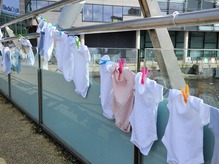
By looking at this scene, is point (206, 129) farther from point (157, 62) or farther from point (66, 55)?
point (66, 55)

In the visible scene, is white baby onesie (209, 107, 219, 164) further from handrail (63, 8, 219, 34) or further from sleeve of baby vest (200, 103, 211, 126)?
handrail (63, 8, 219, 34)

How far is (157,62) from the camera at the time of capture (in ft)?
7.02

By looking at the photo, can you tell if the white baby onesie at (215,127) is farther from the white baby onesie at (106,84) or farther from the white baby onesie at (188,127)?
the white baby onesie at (106,84)

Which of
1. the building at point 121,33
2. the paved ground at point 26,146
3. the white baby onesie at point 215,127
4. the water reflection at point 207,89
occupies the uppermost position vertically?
the building at point 121,33

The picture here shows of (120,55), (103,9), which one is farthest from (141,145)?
(103,9)

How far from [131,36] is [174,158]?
2648cm

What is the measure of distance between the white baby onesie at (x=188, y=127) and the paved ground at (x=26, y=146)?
2019 mm

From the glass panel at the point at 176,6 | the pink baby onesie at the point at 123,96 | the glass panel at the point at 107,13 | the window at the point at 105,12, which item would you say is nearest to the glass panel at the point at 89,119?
the pink baby onesie at the point at 123,96

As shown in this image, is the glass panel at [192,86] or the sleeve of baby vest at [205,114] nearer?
the sleeve of baby vest at [205,114]

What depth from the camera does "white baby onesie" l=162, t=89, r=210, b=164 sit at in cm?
154

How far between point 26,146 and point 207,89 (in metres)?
2.88

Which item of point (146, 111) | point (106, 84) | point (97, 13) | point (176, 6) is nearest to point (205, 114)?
point (146, 111)

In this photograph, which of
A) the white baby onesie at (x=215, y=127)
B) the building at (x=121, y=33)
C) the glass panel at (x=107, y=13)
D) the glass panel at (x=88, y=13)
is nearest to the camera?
the white baby onesie at (x=215, y=127)

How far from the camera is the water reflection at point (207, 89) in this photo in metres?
1.73
